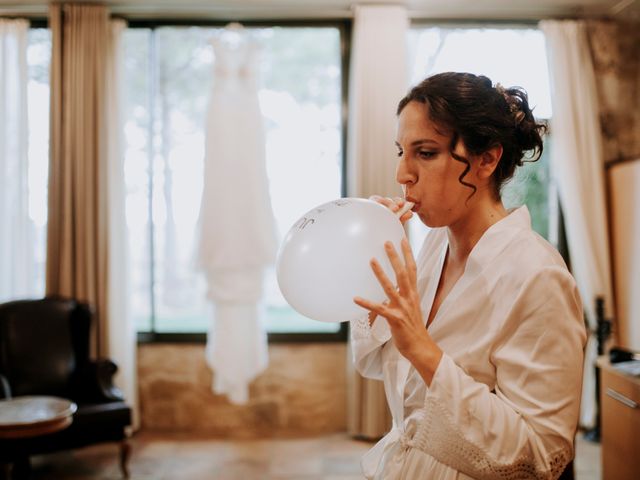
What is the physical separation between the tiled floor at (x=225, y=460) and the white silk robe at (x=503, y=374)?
2.20 meters

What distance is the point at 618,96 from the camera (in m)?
3.79

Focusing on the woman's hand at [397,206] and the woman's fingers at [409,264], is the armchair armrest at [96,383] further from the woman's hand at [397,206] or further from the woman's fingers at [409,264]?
the woman's fingers at [409,264]

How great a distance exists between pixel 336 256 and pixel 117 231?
3.02 m

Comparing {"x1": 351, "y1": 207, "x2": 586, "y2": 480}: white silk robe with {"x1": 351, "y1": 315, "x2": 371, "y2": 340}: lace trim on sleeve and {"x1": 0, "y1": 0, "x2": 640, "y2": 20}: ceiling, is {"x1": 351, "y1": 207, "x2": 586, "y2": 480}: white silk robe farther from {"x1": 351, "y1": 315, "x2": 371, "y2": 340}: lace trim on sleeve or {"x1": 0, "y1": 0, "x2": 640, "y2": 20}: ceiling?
{"x1": 0, "y1": 0, "x2": 640, "y2": 20}: ceiling

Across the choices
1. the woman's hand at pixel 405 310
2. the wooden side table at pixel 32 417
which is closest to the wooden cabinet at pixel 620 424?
the woman's hand at pixel 405 310

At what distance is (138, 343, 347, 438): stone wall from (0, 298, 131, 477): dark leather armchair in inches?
23.4

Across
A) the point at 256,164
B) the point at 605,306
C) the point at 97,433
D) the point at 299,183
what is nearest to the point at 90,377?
the point at 97,433

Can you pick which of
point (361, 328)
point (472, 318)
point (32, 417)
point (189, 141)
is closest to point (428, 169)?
point (472, 318)

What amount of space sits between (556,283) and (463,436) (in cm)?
29

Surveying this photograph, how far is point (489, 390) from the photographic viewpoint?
3.12ft

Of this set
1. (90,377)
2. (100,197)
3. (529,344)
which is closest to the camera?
(529,344)

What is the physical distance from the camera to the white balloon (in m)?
0.95

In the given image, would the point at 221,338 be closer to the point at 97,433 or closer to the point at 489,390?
the point at 97,433

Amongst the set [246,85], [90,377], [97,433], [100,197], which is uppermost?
[246,85]
